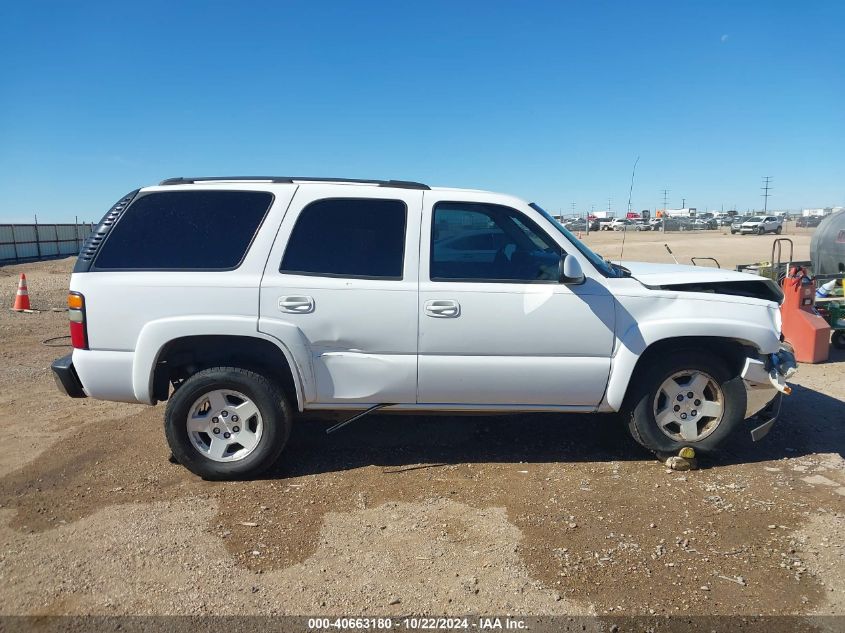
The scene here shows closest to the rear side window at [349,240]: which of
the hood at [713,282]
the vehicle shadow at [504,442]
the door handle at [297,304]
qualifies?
the door handle at [297,304]

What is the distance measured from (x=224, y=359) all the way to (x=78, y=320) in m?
0.95

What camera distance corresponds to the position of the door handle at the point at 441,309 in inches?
156

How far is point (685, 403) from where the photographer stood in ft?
14.3

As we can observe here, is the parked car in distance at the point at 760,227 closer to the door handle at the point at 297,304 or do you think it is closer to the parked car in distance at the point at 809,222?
the parked car in distance at the point at 809,222

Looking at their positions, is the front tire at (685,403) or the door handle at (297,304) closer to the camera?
the door handle at (297,304)

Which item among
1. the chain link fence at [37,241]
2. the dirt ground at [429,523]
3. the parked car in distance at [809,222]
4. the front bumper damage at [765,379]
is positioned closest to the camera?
the dirt ground at [429,523]

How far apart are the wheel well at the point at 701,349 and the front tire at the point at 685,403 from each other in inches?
1.7

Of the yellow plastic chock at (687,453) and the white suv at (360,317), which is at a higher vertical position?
the white suv at (360,317)

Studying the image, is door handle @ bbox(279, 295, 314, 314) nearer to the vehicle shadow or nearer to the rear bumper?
the vehicle shadow

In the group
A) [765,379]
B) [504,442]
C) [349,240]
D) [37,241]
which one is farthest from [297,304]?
[37,241]

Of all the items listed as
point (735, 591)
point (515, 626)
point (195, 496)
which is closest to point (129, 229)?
point (195, 496)

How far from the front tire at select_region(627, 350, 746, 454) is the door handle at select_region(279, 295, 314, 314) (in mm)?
2317

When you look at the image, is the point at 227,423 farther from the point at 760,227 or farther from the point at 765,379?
the point at 760,227

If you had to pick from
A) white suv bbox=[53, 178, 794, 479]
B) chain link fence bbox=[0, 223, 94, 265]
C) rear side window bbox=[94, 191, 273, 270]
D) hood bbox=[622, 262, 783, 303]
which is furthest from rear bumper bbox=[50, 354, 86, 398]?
chain link fence bbox=[0, 223, 94, 265]
